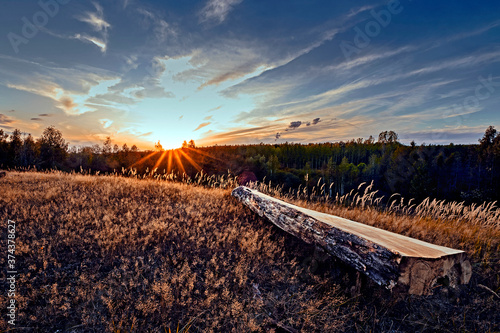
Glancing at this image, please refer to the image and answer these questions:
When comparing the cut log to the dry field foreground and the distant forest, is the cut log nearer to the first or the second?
the dry field foreground

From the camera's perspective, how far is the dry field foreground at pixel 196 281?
2760 mm

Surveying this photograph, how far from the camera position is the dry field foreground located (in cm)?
276

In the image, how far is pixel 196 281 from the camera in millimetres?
3285

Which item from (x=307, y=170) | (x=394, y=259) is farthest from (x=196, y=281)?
(x=307, y=170)

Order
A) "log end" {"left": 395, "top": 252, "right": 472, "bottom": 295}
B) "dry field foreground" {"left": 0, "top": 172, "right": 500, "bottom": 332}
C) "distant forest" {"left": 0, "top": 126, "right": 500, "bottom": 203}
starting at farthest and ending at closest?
"distant forest" {"left": 0, "top": 126, "right": 500, "bottom": 203} < "dry field foreground" {"left": 0, "top": 172, "right": 500, "bottom": 332} < "log end" {"left": 395, "top": 252, "right": 472, "bottom": 295}

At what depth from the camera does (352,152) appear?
371ft

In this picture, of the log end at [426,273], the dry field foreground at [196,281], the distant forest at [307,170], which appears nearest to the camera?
the log end at [426,273]

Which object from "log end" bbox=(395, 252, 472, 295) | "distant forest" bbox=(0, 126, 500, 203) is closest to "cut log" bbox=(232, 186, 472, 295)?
"log end" bbox=(395, 252, 472, 295)

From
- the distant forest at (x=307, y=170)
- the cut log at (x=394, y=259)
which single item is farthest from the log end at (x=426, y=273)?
the distant forest at (x=307, y=170)

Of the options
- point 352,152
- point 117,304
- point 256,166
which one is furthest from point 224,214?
point 352,152

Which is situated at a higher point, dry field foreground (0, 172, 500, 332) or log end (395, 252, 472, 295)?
log end (395, 252, 472, 295)

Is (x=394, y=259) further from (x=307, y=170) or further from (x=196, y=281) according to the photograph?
(x=307, y=170)

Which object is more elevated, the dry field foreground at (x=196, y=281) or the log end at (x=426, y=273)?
the log end at (x=426, y=273)

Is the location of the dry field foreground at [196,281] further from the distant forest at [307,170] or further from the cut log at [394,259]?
the distant forest at [307,170]
